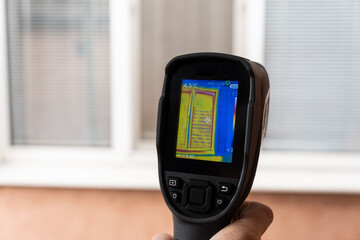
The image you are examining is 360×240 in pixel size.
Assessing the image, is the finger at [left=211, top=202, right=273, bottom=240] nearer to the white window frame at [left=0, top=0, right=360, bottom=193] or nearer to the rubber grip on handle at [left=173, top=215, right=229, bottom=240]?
the rubber grip on handle at [left=173, top=215, right=229, bottom=240]

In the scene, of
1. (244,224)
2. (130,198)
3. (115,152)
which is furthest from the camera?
(115,152)

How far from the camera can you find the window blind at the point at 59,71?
1.99 m

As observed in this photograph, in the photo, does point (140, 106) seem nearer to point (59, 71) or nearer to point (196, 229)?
point (59, 71)

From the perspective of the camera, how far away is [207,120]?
0.65 metres

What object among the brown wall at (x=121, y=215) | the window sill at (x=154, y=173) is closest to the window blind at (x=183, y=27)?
the window sill at (x=154, y=173)

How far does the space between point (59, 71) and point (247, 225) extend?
164 centimetres

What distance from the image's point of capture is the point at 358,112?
1949 mm

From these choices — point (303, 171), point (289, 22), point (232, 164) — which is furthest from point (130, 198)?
point (232, 164)

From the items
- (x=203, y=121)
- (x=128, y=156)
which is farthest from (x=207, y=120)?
(x=128, y=156)

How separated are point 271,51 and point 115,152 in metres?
0.86

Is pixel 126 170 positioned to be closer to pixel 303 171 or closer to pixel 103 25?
pixel 103 25

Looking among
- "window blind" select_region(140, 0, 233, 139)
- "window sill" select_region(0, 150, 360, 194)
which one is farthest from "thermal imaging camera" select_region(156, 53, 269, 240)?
"window blind" select_region(140, 0, 233, 139)

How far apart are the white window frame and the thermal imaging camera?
1157mm

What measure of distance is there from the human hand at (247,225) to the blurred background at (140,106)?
3.94ft
